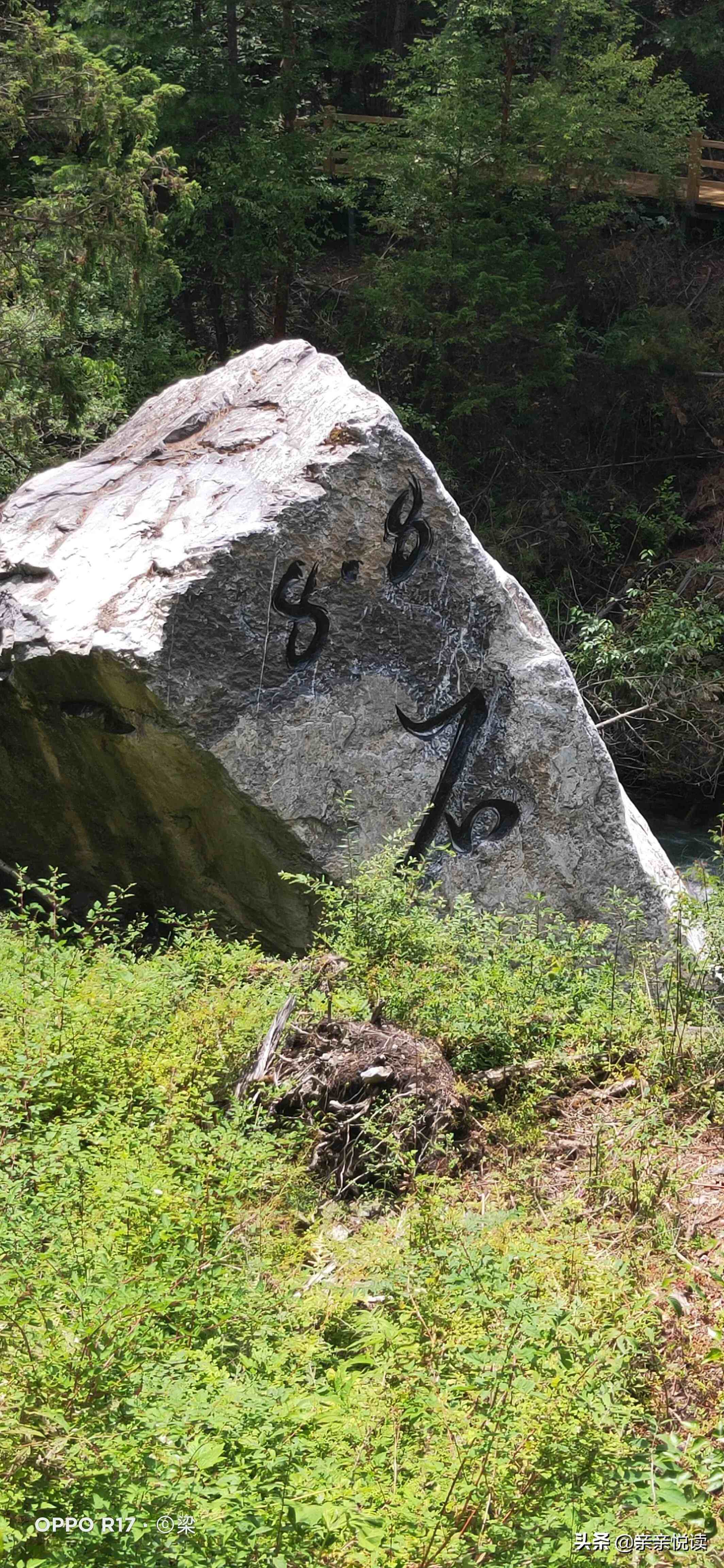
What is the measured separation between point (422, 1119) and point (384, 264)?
38.4 ft

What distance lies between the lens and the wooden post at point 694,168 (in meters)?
14.6

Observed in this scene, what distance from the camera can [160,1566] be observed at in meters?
2.02

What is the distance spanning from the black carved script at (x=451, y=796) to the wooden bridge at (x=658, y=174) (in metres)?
9.70

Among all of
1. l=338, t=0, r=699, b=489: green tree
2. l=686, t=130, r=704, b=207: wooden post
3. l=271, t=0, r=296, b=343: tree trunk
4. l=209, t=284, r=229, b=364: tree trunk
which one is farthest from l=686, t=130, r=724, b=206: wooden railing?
l=209, t=284, r=229, b=364: tree trunk

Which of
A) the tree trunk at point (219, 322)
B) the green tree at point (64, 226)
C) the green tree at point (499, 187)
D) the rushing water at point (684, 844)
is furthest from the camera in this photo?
the tree trunk at point (219, 322)

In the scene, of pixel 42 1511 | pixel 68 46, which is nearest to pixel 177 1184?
pixel 42 1511

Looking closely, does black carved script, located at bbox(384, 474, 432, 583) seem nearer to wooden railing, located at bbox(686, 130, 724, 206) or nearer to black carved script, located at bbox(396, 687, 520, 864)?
black carved script, located at bbox(396, 687, 520, 864)

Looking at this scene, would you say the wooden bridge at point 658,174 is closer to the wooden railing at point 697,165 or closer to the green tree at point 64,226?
the wooden railing at point 697,165

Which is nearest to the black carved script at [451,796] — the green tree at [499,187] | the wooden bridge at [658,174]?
the green tree at [499,187]

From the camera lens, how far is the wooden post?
47.8 ft

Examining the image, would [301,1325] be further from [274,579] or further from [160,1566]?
[274,579]

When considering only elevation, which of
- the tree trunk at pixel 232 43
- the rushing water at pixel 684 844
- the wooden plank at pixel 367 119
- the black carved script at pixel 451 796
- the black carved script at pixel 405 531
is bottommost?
the rushing water at pixel 684 844

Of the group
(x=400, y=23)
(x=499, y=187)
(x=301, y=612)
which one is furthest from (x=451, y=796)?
(x=400, y=23)

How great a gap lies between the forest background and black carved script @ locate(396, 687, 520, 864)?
4.93 meters
